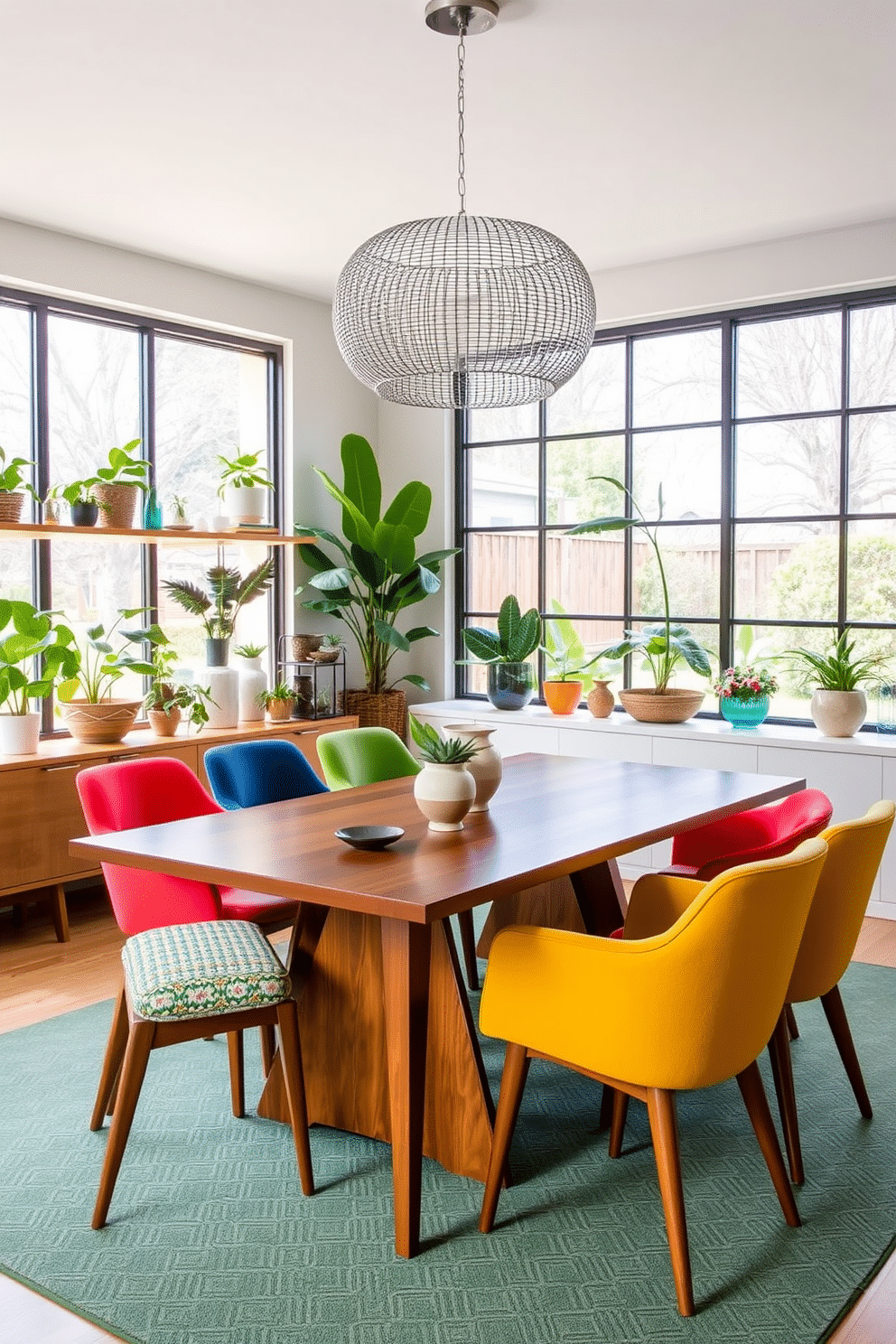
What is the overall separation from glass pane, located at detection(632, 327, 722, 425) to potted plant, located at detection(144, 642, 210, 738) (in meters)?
2.62

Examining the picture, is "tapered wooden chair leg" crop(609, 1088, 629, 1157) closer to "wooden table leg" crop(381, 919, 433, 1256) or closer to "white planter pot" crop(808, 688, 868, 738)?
"wooden table leg" crop(381, 919, 433, 1256)

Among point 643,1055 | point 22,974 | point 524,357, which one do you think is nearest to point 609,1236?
point 643,1055

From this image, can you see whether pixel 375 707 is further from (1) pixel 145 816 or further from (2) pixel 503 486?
(1) pixel 145 816

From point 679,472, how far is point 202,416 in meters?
2.42

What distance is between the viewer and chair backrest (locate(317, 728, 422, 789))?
4.10 m

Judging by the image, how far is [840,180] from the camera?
4500 mm

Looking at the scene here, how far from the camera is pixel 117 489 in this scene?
16.3ft

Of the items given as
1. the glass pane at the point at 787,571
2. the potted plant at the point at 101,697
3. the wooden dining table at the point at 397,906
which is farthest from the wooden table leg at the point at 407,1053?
the glass pane at the point at 787,571

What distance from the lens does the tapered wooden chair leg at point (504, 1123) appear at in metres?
2.40

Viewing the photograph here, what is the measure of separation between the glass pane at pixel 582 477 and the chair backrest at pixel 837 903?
3.61 m

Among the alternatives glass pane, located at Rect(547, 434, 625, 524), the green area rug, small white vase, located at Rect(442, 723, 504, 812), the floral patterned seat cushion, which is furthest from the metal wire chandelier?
glass pane, located at Rect(547, 434, 625, 524)

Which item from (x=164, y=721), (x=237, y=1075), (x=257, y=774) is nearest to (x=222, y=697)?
(x=164, y=721)

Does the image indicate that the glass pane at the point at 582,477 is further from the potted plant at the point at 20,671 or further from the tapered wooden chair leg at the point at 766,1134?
the tapered wooden chair leg at the point at 766,1134

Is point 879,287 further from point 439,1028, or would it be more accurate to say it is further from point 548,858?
point 439,1028
